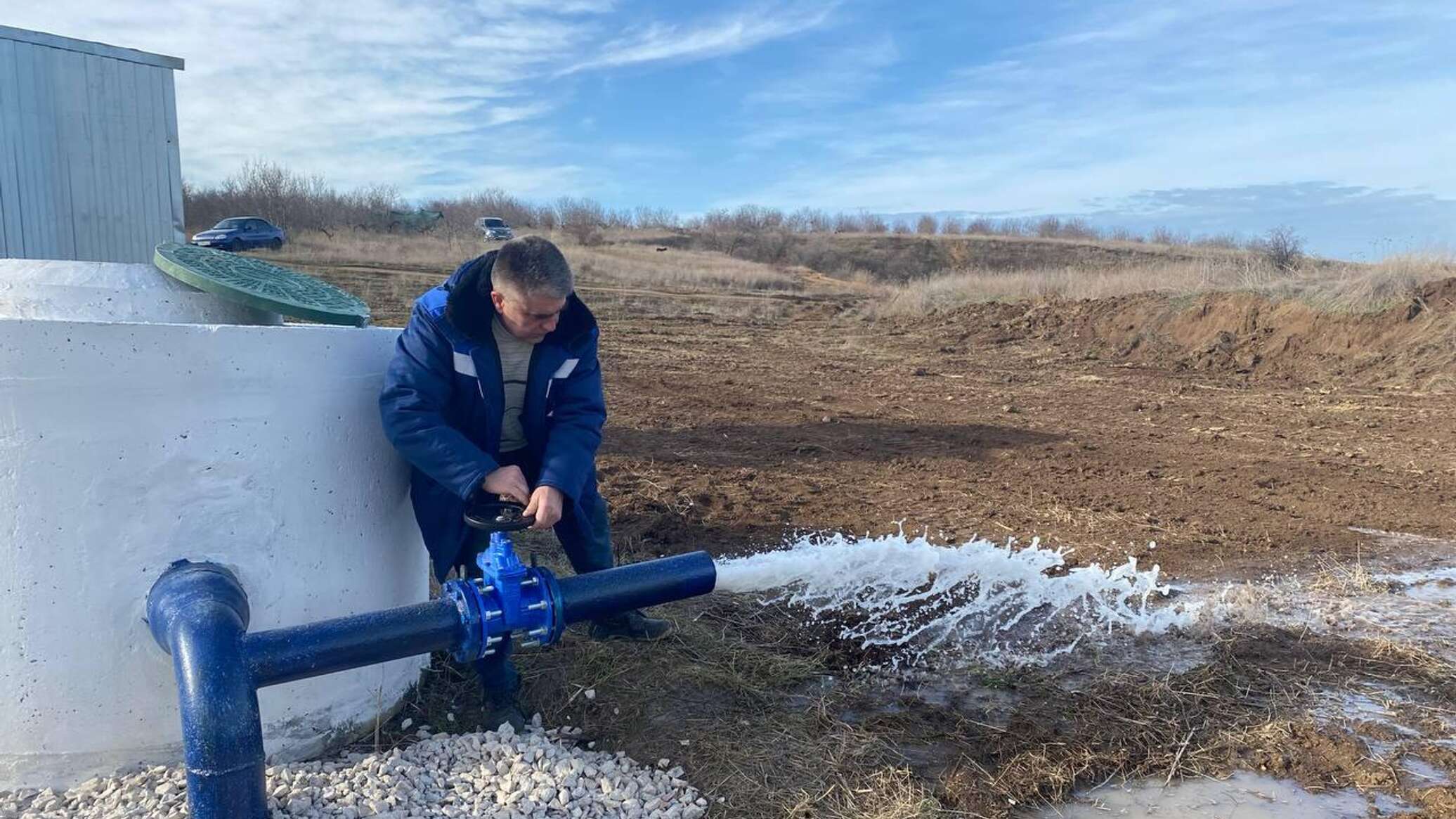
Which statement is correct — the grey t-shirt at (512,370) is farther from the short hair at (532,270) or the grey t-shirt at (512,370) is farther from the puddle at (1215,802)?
the puddle at (1215,802)

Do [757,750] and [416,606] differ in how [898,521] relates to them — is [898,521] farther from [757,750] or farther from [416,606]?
[416,606]

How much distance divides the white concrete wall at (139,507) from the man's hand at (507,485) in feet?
1.66

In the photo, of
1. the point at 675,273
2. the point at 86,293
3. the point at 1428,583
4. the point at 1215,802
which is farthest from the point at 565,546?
the point at 675,273

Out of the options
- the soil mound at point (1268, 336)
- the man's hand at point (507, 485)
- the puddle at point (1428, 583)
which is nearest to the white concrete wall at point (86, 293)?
the man's hand at point (507, 485)

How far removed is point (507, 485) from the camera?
2807 mm

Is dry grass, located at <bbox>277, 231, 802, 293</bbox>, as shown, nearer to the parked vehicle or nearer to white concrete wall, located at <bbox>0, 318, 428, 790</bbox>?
the parked vehicle

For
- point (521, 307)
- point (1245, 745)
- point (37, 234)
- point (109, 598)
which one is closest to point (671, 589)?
point (521, 307)

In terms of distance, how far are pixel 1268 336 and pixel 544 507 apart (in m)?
14.4

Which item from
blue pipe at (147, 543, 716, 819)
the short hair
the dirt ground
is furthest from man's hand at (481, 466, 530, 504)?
the dirt ground

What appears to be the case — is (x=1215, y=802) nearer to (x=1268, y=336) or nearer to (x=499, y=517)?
(x=499, y=517)

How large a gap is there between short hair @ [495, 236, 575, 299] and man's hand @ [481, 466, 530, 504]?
21.9 inches

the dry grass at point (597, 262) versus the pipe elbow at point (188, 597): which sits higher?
the dry grass at point (597, 262)

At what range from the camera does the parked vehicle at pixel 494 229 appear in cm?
3909

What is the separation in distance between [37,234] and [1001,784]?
29.6 ft
